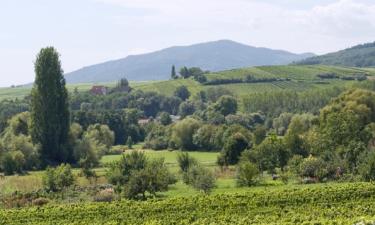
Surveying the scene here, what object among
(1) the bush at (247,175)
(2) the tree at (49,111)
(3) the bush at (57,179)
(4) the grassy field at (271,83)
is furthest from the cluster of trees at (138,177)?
(4) the grassy field at (271,83)

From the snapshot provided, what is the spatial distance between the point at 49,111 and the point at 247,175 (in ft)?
111

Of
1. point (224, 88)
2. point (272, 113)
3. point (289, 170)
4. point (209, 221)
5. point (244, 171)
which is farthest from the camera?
point (224, 88)

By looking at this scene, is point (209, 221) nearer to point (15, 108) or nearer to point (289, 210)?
point (289, 210)

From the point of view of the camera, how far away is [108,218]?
39.1 meters

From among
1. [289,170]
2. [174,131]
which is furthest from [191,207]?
[174,131]

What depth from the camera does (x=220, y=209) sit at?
39406 mm

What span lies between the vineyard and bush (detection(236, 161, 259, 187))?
32.8ft

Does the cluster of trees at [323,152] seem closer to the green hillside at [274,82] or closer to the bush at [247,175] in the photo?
the bush at [247,175]

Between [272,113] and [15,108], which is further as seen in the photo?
[15,108]

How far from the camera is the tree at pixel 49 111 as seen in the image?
76.2 m

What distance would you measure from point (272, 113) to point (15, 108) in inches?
2304

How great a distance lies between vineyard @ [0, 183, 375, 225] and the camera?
3681cm

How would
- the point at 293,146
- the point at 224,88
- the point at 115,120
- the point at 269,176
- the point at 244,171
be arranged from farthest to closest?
the point at 224,88, the point at 115,120, the point at 293,146, the point at 269,176, the point at 244,171

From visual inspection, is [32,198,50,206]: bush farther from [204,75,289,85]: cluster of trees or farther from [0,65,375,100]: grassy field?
[204,75,289,85]: cluster of trees
